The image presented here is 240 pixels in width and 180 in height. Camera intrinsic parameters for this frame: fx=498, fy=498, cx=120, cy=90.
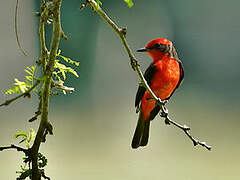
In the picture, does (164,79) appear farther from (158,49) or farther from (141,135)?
(141,135)

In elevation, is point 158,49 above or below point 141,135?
above

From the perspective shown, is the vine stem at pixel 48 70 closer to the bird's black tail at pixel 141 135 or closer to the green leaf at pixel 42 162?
the green leaf at pixel 42 162

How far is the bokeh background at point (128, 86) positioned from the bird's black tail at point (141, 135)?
4572 millimetres

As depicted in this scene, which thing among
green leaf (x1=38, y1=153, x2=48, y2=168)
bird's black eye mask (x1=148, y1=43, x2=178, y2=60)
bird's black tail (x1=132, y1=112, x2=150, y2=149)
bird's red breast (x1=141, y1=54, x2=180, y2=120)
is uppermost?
bird's black eye mask (x1=148, y1=43, x2=178, y2=60)

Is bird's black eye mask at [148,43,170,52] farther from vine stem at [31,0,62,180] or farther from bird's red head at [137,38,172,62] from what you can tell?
vine stem at [31,0,62,180]

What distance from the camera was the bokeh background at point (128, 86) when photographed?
7.03 metres

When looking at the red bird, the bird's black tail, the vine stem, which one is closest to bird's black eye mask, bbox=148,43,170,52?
the red bird

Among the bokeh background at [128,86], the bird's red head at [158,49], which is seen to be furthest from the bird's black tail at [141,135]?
the bokeh background at [128,86]

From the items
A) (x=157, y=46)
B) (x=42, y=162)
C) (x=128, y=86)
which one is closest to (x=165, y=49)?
(x=157, y=46)

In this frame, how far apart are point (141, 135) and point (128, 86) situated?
23.6ft

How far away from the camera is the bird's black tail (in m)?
1.64

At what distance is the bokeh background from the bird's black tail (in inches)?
180

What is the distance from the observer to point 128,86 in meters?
8.95

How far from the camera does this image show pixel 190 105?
10.0m
